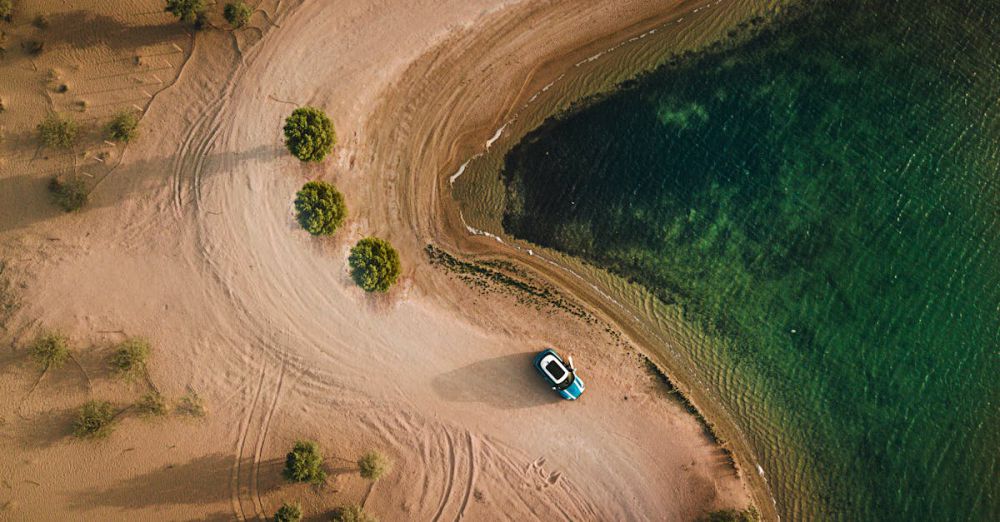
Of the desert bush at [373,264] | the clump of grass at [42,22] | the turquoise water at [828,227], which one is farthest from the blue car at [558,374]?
the clump of grass at [42,22]

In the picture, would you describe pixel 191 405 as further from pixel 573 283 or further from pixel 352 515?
pixel 573 283

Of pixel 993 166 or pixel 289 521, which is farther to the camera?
pixel 993 166

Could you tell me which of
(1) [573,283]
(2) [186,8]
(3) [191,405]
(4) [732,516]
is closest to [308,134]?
(2) [186,8]

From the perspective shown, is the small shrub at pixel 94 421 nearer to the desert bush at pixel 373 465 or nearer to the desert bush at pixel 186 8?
the desert bush at pixel 373 465

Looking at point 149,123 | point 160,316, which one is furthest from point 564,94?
point 160,316

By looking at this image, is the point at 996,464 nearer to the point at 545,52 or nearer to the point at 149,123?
the point at 545,52

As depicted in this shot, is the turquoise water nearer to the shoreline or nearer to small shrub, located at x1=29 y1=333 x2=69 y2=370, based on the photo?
the shoreline
